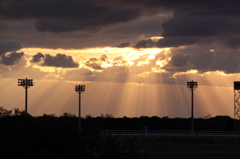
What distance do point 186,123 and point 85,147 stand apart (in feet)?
324

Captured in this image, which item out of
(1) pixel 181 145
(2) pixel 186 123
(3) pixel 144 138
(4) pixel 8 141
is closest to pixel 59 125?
(4) pixel 8 141

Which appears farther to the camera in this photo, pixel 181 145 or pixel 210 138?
pixel 210 138

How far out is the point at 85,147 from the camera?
2217 centimetres

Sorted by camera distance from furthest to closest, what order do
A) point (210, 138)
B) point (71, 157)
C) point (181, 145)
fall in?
point (210, 138)
point (181, 145)
point (71, 157)

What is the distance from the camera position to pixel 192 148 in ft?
223

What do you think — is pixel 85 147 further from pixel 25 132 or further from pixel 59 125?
pixel 25 132

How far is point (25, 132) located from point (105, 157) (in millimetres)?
4545

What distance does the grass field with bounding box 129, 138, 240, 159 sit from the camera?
56906 millimetres

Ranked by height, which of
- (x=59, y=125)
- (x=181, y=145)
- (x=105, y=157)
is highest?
(x=59, y=125)

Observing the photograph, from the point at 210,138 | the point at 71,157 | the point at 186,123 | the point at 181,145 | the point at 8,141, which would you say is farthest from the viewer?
the point at 186,123

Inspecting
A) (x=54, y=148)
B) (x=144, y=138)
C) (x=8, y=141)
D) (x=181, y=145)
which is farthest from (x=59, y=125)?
(x=144, y=138)

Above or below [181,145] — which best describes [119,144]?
above

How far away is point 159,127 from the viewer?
4813 inches

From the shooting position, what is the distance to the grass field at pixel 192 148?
56.9 meters
